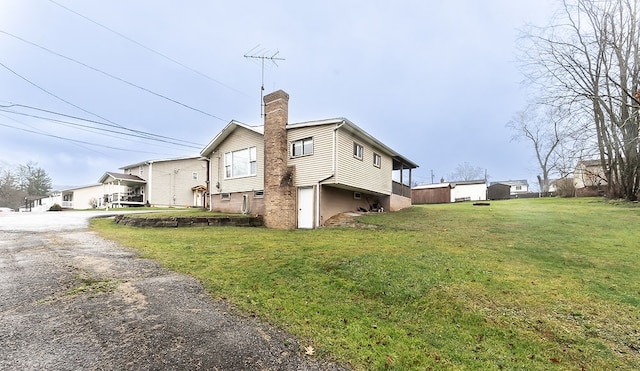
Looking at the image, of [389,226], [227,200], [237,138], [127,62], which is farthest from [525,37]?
[127,62]

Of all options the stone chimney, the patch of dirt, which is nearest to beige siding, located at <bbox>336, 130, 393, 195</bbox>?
the patch of dirt

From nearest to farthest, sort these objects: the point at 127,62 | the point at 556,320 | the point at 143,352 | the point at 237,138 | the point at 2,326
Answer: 1. the point at 143,352
2. the point at 2,326
3. the point at 556,320
4. the point at 237,138
5. the point at 127,62

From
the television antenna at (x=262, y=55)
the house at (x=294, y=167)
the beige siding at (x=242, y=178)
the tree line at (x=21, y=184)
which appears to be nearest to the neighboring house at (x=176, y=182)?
the beige siding at (x=242, y=178)

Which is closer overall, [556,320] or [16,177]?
[556,320]

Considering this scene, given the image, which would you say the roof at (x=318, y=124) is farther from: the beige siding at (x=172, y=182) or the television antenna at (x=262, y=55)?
the beige siding at (x=172, y=182)

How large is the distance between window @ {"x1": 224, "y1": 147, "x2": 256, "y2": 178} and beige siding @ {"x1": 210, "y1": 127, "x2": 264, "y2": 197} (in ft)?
0.76

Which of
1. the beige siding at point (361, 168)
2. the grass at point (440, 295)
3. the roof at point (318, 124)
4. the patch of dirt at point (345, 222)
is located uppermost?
the roof at point (318, 124)

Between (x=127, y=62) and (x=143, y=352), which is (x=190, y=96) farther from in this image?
(x=143, y=352)

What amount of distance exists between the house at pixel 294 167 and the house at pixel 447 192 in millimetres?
19497

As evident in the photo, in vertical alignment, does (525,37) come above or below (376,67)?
below

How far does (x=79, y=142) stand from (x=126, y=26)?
13.1m

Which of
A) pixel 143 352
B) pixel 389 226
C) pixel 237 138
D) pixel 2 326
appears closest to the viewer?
pixel 143 352

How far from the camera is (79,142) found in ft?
79.8

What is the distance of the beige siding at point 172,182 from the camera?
104 ft
